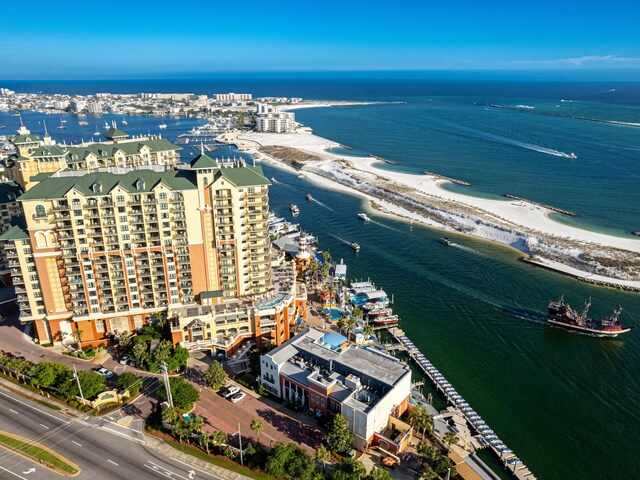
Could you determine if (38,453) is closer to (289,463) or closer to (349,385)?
(289,463)

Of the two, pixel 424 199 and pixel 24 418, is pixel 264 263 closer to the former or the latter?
pixel 24 418

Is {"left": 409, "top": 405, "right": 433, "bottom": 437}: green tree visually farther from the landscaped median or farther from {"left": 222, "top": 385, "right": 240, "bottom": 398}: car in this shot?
the landscaped median

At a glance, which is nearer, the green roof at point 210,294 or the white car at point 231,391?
the white car at point 231,391

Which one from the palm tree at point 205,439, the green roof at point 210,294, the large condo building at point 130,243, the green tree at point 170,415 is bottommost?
the palm tree at point 205,439

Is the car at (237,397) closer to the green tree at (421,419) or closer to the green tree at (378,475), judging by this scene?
the green tree at (378,475)

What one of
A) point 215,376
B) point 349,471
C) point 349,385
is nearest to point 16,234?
point 215,376

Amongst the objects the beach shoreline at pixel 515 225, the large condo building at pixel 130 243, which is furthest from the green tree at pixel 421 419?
the beach shoreline at pixel 515 225

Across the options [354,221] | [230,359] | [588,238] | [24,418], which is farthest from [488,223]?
[24,418]
